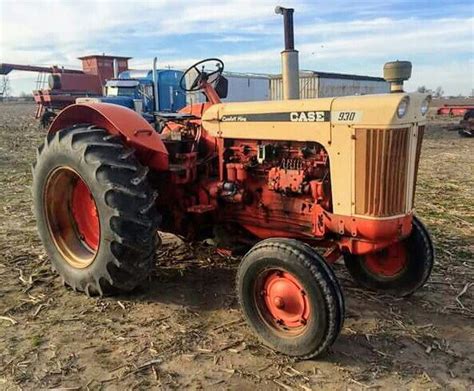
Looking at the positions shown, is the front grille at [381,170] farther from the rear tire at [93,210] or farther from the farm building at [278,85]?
the farm building at [278,85]

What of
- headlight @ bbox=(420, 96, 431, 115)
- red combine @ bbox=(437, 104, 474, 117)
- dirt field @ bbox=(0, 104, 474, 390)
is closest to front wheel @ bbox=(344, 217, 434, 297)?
dirt field @ bbox=(0, 104, 474, 390)

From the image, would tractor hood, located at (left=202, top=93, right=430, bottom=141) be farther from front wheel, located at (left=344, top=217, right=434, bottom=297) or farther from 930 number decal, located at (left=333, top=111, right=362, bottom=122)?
front wheel, located at (left=344, top=217, right=434, bottom=297)

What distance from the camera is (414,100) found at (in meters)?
3.33

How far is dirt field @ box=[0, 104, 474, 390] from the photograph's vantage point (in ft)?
10.00

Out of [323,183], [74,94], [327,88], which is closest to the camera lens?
[323,183]

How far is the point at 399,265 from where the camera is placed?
13.6ft

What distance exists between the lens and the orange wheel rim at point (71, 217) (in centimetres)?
438

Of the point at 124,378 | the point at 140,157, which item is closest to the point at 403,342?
the point at 124,378

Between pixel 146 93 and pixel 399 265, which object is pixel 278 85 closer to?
pixel 146 93

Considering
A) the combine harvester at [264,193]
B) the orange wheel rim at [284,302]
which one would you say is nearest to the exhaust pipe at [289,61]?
the combine harvester at [264,193]

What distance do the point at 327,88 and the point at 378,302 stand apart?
26.5m

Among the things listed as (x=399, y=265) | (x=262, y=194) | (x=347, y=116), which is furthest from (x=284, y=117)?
(x=399, y=265)

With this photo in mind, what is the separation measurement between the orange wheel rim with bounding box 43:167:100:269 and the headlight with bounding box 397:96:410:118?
258cm

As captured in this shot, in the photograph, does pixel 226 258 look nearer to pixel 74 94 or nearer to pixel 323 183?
pixel 323 183
